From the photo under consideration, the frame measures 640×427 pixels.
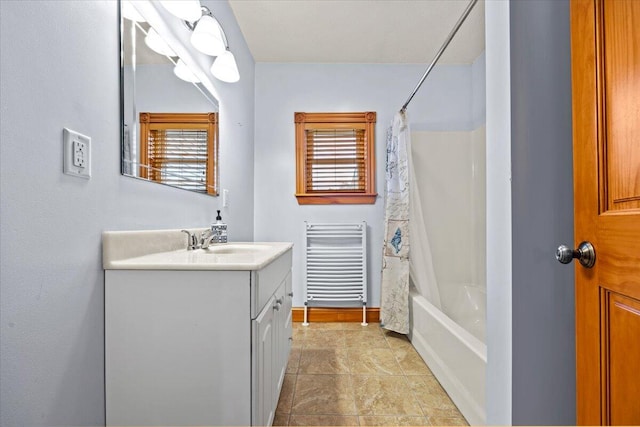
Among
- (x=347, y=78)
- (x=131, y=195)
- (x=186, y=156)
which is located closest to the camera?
(x=131, y=195)

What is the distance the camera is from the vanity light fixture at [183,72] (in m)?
1.34

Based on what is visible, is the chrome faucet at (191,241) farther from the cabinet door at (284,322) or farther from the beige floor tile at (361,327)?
the beige floor tile at (361,327)

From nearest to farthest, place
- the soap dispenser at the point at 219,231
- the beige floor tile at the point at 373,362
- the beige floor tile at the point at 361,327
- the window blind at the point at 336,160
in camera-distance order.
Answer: the soap dispenser at the point at 219,231
the beige floor tile at the point at 373,362
the beige floor tile at the point at 361,327
the window blind at the point at 336,160

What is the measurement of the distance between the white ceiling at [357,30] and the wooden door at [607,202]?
1.56m

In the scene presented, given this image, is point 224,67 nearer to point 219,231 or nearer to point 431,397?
point 219,231

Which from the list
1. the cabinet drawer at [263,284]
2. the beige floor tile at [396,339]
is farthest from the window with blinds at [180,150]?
the beige floor tile at [396,339]

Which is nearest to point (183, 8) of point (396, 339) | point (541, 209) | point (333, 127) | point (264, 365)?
point (264, 365)

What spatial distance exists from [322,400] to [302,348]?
0.66m

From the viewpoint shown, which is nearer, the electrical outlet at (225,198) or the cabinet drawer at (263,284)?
the cabinet drawer at (263,284)

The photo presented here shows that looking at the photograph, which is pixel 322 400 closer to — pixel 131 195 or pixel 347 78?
pixel 131 195

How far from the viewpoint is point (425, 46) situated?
256cm

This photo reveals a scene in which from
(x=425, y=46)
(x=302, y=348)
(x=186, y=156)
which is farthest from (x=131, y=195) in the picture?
(x=425, y=46)

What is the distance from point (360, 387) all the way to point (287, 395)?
0.41 meters

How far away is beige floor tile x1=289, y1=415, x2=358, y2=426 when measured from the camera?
1362 millimetres
